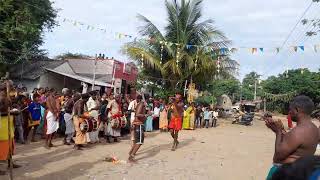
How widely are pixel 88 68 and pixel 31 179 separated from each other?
28.7 metres

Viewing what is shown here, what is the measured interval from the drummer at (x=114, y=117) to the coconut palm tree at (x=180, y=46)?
1259 centimetres

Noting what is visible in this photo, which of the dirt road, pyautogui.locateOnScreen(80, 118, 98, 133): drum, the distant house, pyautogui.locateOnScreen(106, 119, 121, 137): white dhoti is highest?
the distant house

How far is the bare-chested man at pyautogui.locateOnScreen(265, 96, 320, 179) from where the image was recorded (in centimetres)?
487

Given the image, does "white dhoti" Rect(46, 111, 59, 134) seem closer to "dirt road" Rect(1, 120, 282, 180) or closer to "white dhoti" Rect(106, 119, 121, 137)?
"dirt road" Rect(1, 120, 282, 180)

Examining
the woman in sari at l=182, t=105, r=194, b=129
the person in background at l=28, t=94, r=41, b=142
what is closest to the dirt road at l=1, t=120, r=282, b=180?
the person in background at l=28, t=94, r=41, b=142

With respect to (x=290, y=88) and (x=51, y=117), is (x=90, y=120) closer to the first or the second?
(x=51, y=117)

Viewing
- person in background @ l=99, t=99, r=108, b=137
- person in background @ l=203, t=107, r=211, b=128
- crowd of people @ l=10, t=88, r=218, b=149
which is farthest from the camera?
person in background @ l=203, t=107, r=211, b=128

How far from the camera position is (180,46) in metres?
27.9

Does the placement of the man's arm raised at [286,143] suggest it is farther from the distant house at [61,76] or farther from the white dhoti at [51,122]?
the distant house at [61,76]

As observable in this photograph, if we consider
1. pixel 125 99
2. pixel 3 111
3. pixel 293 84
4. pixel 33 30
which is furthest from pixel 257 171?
pixel 293 84

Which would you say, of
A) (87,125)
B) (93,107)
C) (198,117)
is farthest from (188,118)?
(87,125)

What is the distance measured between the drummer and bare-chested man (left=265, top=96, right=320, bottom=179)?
33.1 ft

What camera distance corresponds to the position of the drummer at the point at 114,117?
14.9m

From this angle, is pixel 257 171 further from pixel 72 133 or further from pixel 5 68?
pixel 5 68
